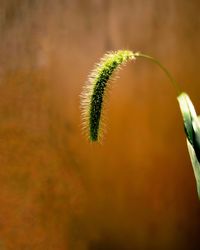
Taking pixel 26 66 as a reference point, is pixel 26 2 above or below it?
above

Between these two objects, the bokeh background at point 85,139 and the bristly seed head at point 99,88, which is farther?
the bokeh background at point 85,139

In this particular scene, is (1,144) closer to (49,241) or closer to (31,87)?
(31,87)

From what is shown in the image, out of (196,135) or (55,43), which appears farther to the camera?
(55,43)

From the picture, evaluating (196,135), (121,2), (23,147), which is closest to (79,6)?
(121,2)

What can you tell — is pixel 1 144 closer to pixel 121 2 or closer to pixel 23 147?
pixel 23 147

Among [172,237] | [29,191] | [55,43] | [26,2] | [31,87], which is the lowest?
[172,237]

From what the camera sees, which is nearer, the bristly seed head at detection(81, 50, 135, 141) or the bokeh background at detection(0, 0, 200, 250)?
the bristly seed head at detection(81, 50, 135, 141)

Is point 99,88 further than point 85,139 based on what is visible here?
No
